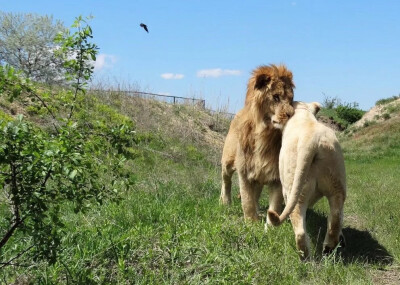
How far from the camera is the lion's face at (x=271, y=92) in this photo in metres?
6.75

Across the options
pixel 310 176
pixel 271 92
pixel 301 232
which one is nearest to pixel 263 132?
pixel 271 92

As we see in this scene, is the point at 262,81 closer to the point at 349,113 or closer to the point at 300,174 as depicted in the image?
the point at 300,174

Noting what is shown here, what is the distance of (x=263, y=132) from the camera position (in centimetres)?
684

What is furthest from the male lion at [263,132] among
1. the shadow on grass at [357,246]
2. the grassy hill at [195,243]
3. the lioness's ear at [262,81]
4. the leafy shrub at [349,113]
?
the leafy shrub at [349,113]

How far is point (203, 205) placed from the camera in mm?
7773

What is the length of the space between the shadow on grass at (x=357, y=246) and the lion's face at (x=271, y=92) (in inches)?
58.3

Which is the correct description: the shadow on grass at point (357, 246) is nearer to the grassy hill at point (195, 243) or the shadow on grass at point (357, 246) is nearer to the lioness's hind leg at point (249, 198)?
the grassy hill at point (195, 243)

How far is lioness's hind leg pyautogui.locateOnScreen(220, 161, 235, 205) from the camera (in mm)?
8438

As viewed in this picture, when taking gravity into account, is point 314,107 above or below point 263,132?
above

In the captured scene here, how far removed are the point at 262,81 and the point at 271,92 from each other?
0.63 feet

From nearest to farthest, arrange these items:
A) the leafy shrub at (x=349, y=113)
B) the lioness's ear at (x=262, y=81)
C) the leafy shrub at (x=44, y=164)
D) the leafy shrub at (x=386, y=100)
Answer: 1. the leafy shrub at (x=44, y=164)
2. the lioness's ear at (x=262, y=81)
3. the leafy shrub at (x=386, y=100)
4. the leafy shrub at (x=349, y=113)

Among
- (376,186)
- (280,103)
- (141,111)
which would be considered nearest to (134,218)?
(280,103)

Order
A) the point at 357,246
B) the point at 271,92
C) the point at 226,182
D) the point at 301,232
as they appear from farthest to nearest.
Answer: the point at 226,182 → the point at 271,92 → the point at 357,246 → the point at 301,232

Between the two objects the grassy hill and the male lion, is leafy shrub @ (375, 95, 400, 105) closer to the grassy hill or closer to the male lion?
the grassy hill
